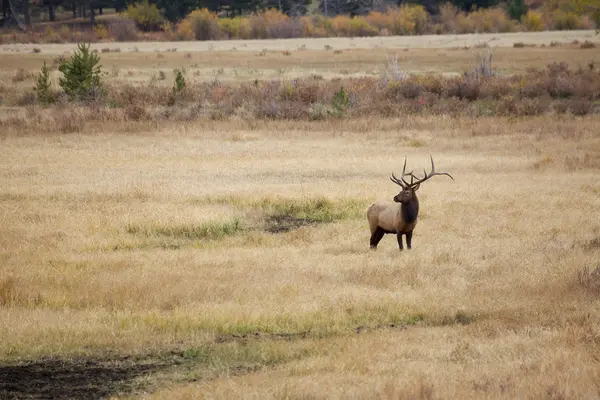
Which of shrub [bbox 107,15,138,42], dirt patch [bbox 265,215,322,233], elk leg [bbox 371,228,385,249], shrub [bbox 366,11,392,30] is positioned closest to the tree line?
shrub [bbox 366,11,392,30]

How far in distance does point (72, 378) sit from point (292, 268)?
491 centimetres

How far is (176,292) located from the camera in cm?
1262

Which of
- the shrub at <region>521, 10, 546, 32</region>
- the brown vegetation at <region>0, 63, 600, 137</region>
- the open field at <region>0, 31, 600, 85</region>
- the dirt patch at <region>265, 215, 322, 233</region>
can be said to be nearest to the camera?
the dirt patch at <region>265, 215, 322, 233</region>

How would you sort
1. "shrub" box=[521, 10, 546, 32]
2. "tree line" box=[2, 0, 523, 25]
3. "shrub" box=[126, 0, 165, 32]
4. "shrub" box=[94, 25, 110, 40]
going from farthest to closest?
1. "tree line" box=[2, 0, 523, 25]
2. "shrub" box=[126, 0, 165, 32]
3. "shrub" box=[521, 10, 546, 32]
4. "shrub" box=[94, 25, 110, 40]

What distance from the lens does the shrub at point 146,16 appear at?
99.2 meters

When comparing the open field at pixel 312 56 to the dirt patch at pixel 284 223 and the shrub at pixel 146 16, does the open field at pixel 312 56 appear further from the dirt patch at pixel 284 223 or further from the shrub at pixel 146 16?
the dirt patch at pixel 284 223

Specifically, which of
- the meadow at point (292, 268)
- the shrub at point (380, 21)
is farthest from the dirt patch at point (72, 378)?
the shrub at point (380, 21)

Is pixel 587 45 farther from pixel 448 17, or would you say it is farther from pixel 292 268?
pixel 292 268

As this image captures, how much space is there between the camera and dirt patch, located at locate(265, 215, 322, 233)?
17.5m

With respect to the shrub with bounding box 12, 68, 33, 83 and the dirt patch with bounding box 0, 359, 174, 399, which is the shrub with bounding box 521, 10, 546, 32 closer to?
the shrub with bounding box 12, 68, 33, 83

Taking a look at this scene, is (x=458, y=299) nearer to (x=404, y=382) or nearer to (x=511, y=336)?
(x=511, y=336)

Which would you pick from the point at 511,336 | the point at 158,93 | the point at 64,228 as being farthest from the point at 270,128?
the point at 511,336

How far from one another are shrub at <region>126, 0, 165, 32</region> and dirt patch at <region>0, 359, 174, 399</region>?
92334 millimetres

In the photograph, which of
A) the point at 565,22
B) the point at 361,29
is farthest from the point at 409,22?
the point at 565,22
